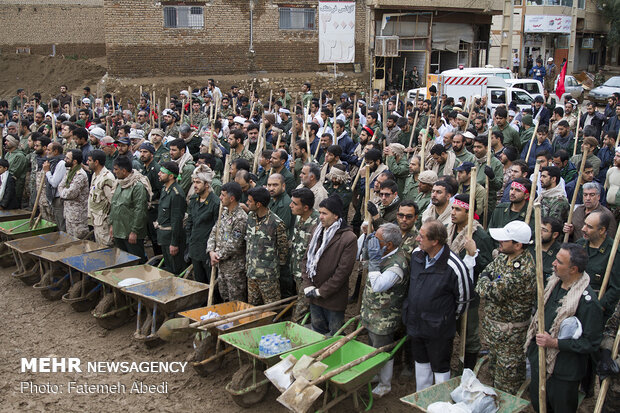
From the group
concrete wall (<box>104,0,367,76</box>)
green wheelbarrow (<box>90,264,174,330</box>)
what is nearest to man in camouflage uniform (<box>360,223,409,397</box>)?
green wheelbarrow (<box>90,264,174,330</box>)

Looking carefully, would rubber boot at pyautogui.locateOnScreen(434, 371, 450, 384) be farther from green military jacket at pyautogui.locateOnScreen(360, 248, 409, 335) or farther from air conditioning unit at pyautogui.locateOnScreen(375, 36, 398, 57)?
air conditioning unit at pyautogui.locateOnScreen(375, 36, 398, 57)

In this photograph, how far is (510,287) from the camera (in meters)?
4.86

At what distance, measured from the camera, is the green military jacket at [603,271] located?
5270 millimetres

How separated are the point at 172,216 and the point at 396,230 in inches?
139

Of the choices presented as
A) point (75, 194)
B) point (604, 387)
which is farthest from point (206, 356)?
point (75, 194)

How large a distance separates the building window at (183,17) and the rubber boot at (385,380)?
21.3 m

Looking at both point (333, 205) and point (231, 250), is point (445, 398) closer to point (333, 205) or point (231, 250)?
point (333, 205)

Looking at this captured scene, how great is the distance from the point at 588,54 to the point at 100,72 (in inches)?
1376

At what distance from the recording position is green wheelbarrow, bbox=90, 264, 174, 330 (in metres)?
7.18

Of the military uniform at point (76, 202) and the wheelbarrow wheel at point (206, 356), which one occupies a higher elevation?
the military uniform at point (76, 202)

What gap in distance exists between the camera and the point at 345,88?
86.2 ft

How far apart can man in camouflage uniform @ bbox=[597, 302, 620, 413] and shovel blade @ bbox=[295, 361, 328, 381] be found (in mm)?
2203

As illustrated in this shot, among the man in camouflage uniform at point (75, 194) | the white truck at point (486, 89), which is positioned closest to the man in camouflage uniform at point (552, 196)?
the man in camouflage uniform at point (75, 194)

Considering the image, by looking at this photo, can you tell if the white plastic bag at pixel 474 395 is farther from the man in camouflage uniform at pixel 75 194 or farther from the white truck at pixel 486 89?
the white truck at pixel 486 89
